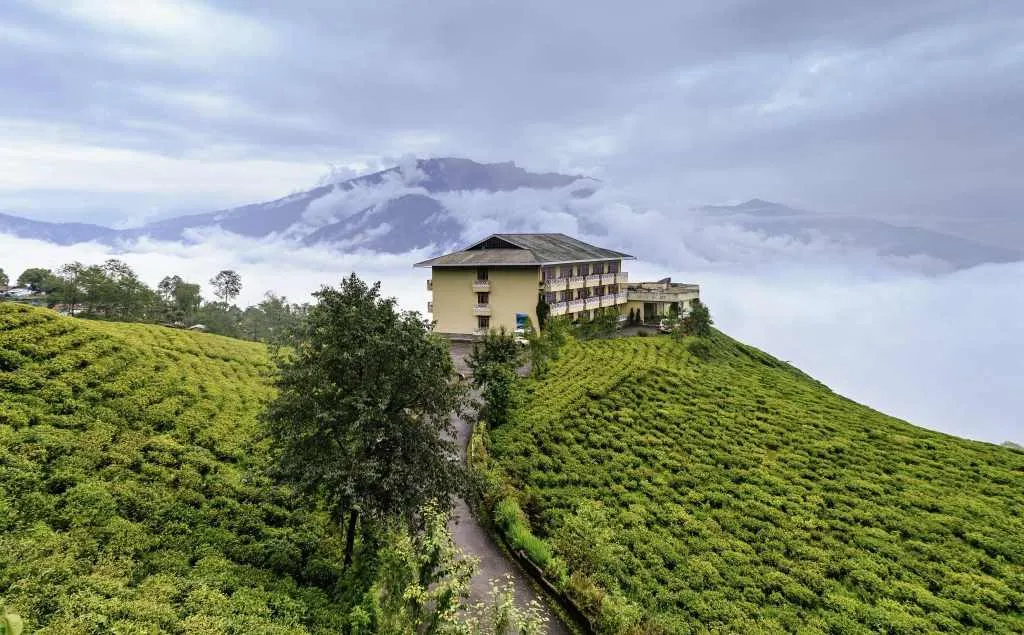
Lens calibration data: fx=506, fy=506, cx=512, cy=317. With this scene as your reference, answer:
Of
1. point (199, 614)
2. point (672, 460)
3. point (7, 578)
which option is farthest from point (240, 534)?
point (672, 460)

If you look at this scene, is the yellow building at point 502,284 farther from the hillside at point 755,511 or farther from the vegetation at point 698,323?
the hillside at point 755,511

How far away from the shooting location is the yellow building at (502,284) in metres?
54.3

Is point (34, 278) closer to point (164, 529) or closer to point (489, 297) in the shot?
point (489, 297)

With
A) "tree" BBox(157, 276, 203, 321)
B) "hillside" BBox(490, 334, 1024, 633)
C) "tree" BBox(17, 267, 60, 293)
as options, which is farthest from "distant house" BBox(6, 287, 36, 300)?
"hillside" BBox(490, 334, 1024, 633)

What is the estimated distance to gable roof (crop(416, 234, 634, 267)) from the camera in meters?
54.2

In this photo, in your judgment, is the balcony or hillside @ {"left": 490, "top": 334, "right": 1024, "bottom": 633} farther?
the balcony

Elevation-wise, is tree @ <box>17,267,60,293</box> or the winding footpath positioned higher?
tree @ <box>17,267,60,293</box>

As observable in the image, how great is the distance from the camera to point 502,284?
55125 millimetres

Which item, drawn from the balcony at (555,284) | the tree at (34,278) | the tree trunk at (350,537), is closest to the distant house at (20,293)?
the tree at (34,278)

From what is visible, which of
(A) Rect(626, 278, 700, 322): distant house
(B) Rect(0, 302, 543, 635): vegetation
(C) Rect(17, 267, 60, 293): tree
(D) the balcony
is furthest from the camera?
(A) Rect(626, 278, 700, 322): distant house

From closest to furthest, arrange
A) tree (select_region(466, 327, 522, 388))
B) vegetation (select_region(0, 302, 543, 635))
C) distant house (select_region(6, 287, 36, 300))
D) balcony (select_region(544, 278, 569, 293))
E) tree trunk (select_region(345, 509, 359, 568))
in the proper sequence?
vegetation (select_region(0, 302, 543, 635)), tree trunk (select_region(345, 509, 359, 568)), tree (select_region(466, 327, 522, 388)), balcony (select_region(544, 278, 569, 293)), distant house (select_region(6, 287, 36, 300))

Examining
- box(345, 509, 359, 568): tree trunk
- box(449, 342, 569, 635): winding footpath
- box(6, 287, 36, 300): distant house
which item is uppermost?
box(6, 287, 36, 300): distant house

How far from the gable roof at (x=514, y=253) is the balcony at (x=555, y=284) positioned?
7.22 ft

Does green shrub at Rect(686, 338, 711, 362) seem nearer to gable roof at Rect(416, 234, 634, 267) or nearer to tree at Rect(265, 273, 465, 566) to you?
gable roof at Rect(416, 234, 634, 267)
